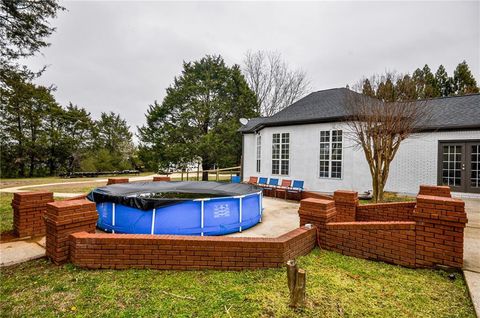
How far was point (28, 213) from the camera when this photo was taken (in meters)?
5.24

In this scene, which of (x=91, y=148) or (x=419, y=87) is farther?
(x=91, y=148)

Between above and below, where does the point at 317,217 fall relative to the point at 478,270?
above

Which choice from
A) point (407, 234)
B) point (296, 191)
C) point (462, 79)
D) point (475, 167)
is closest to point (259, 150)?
point (296, 191)

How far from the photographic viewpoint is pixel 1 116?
92.9ft

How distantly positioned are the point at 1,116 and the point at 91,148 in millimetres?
10053

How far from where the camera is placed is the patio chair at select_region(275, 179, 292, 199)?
38.0 ft

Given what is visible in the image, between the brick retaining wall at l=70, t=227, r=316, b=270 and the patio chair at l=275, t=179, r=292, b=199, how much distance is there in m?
7.91

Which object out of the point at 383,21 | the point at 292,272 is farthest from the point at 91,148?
the point at 292,272

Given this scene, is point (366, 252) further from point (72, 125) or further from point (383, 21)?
point (72, 125)

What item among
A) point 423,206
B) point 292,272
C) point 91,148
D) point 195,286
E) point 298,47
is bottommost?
point 195,286

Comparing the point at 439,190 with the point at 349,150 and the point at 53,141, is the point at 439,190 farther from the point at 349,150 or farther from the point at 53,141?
the point at 53,141

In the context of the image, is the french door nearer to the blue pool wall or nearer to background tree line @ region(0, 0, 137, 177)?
the blue pool wall

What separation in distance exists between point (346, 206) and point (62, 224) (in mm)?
6230

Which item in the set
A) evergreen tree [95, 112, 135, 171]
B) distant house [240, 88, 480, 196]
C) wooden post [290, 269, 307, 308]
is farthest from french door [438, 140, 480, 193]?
evergreen tree [95, 112, 135, 171]
